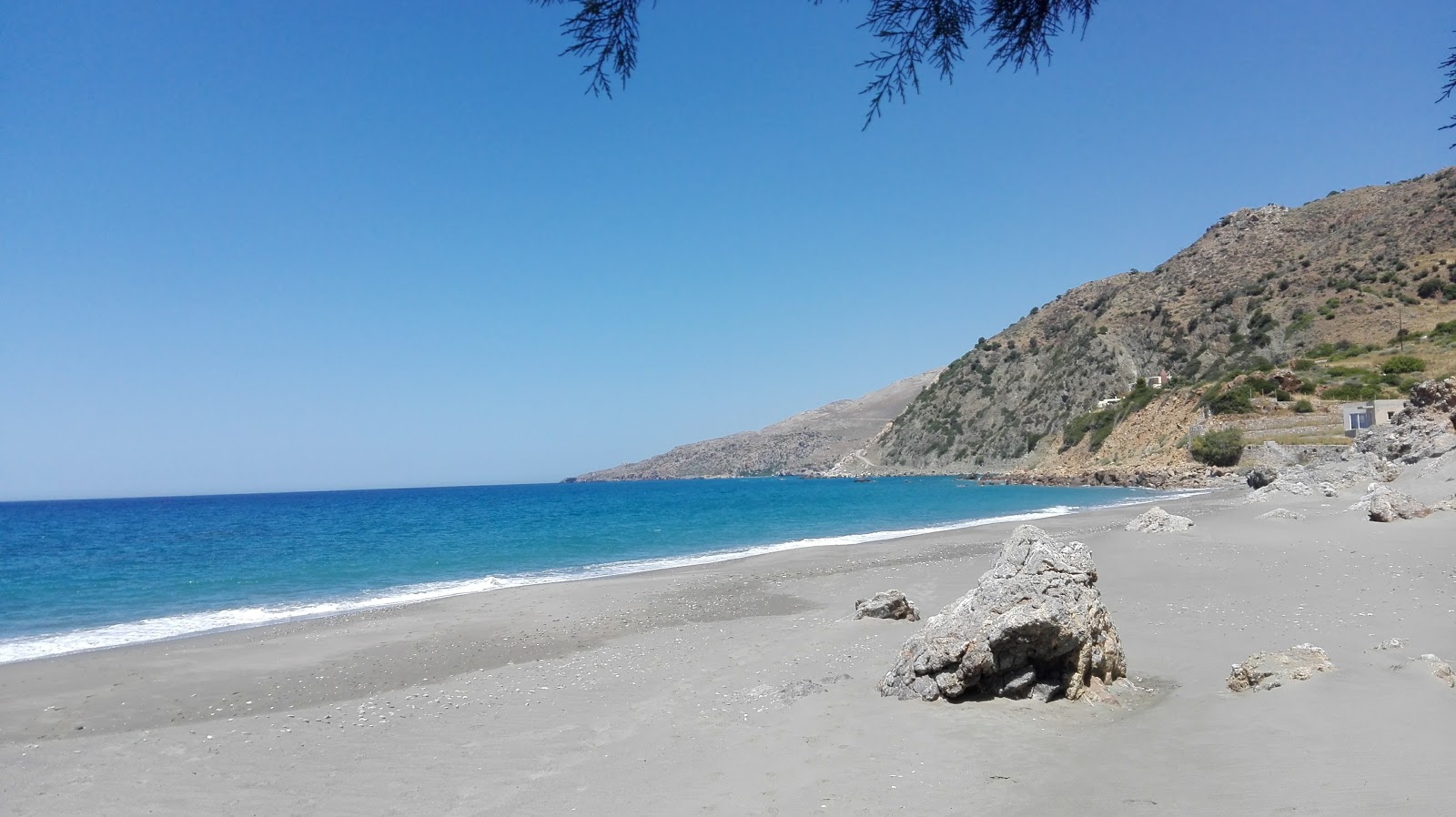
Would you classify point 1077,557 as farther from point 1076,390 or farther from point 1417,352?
point 1076,390

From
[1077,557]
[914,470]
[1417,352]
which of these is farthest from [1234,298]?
[1077,557]

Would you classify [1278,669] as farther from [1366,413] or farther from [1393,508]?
[1366,413]

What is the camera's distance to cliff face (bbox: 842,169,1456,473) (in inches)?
2520

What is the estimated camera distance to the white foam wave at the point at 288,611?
13477 millimetres

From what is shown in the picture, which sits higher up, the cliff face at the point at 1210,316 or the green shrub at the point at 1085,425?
the cliff face at the point at 1210,316

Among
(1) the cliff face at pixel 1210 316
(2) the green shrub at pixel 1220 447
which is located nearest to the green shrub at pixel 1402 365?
(2) the green shrub at pixel 1220 447

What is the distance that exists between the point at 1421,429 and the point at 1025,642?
2841 centimetres

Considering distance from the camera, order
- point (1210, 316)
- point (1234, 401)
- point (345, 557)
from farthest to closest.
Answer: point (1210, 316) → point (1234, 401) → point (345, 557)

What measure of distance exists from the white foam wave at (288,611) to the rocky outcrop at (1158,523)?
8.05 m

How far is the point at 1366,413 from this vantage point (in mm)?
39781

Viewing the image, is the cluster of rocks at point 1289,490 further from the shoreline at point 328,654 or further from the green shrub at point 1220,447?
the green shrub at point 1220,447

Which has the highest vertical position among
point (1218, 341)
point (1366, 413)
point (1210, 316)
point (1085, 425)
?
point (1210, 316)

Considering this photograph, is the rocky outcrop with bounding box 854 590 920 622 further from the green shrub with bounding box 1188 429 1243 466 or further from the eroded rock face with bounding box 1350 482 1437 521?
the green shrub with bounding box 1188 429 1243 466

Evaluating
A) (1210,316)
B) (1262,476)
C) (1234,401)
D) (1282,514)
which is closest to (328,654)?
(1282,514)
